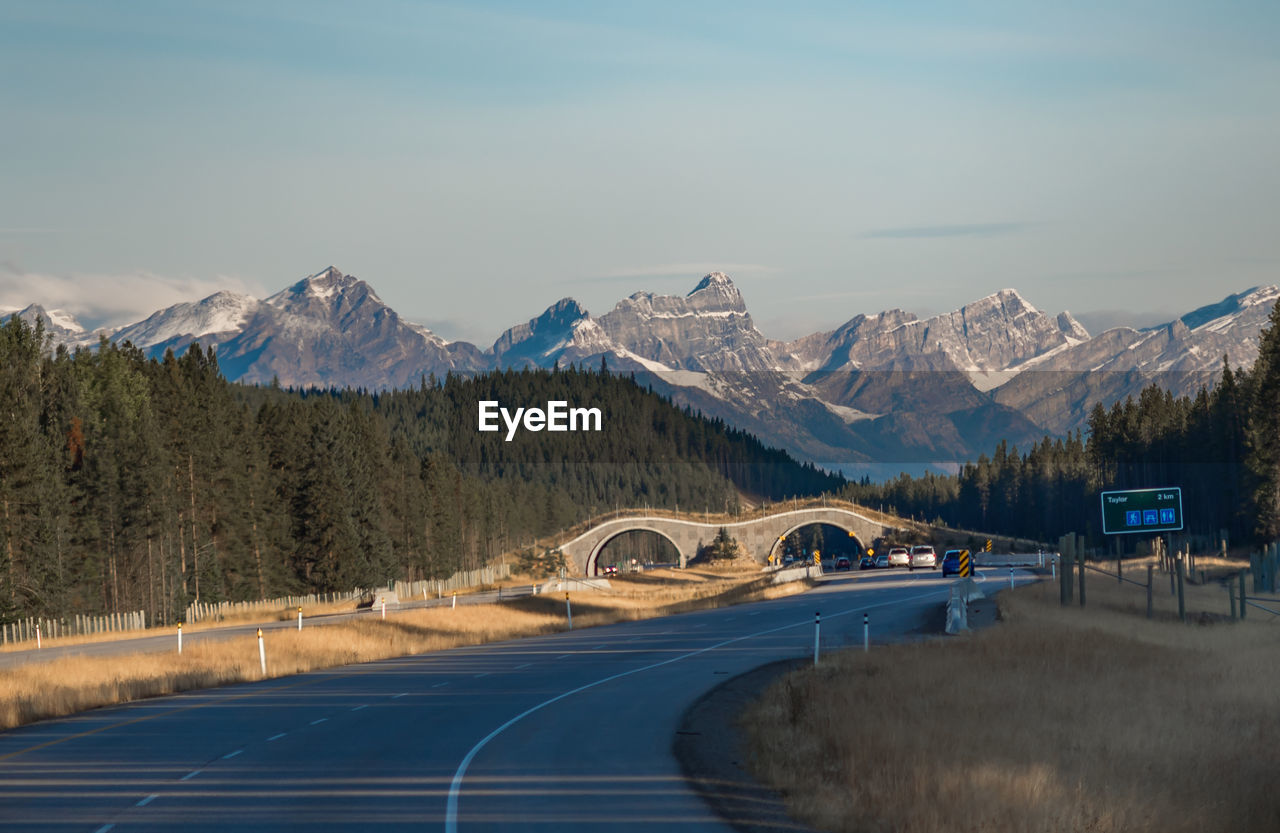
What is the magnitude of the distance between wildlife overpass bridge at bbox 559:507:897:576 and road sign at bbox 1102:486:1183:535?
397 feet

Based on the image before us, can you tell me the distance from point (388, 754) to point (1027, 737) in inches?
371

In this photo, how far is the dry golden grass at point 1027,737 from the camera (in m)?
14.2

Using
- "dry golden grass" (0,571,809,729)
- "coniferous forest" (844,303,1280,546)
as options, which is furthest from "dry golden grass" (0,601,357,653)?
"coniferous forest" (844,303,1280,546)

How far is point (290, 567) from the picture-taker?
308ft

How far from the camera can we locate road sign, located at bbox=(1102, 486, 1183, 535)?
49.7 metres

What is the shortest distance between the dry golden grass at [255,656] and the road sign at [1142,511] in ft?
75.9

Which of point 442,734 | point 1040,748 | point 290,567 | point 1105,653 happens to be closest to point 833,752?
point 1040,748

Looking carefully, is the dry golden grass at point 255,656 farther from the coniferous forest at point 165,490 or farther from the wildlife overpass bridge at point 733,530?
the wildlife overpass bridge at point 733,530

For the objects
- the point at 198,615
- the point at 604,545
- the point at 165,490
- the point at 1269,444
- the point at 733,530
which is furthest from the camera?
the point at 733,530

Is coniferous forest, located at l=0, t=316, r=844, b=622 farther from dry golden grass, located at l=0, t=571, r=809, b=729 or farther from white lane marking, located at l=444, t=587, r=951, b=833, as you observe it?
white lane marking, located at l=444, t=587, r=951, b=833

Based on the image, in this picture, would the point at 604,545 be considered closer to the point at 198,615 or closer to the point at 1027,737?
the point at 198,615

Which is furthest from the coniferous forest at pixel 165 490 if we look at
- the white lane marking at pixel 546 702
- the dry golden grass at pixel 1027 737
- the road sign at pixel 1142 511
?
the road sign at pixel 1142 511

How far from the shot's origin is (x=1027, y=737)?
19.2m

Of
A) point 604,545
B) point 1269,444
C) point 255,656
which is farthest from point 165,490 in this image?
point 604,545
